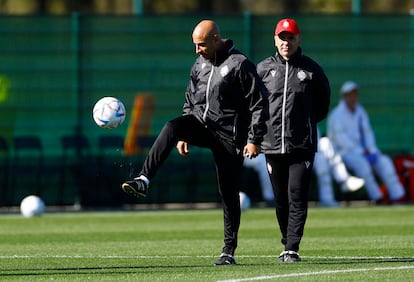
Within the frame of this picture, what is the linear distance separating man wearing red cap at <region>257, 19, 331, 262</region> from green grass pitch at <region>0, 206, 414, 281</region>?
0.63 metres

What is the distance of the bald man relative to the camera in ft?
36.8

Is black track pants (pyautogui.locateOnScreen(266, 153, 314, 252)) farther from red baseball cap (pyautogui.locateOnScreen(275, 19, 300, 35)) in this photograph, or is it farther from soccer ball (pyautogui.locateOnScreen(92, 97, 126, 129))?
soccer ball (pyautogui.locateOnScreen(92, 97, 126, 129))

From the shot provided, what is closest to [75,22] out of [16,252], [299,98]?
[16,252]

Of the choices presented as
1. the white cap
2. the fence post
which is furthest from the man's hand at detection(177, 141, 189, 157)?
the fence post

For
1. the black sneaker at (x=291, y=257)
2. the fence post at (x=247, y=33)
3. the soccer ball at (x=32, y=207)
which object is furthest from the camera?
the fence post at (x=247, y=33)

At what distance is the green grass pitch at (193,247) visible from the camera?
10.5 metres

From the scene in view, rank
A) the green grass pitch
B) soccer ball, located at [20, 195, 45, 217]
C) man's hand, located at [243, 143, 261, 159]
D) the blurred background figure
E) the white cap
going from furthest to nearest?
the blurred background figure → the white cap → soccer ball, located at [20, 195, 45, 217] → man's hand, located at [243, 143, 261, 159] → the green grass pitch

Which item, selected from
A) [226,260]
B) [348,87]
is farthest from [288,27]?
[348,87]

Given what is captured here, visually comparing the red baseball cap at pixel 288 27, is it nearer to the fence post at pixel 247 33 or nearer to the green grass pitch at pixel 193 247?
the green grass pitch at pixel 193 247

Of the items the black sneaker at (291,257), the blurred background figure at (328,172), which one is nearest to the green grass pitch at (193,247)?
the black sneaker at (291,257)

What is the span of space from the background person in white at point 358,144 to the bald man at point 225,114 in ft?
38.0

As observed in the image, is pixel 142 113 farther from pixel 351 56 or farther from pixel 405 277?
pixel 405 277

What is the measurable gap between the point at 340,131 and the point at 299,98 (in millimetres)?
11277

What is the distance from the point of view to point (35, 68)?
24.4 metres
